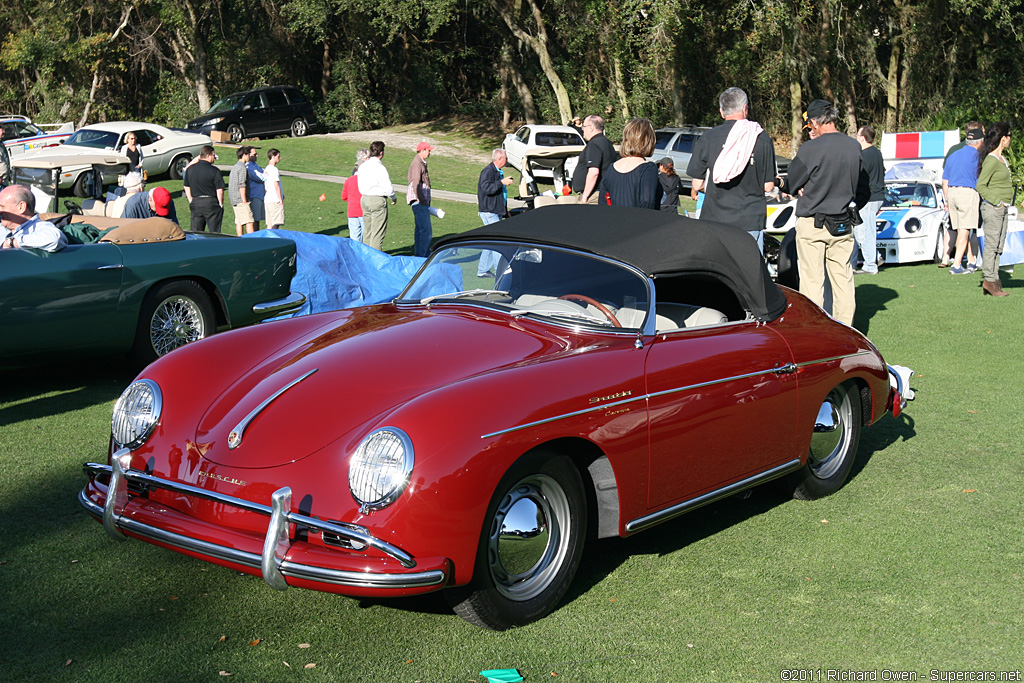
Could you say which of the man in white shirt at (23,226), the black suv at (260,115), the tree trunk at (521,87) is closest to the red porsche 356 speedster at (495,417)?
the man in white shirt at (23,226)

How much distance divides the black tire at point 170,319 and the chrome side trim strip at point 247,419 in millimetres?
3948

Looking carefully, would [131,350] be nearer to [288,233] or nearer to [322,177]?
[288,233]

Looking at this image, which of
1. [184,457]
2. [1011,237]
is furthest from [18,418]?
[1011,237]

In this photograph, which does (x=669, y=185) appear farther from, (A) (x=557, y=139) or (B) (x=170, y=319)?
(A) (x=557, y=139)

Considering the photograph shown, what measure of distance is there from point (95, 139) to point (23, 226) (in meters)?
17.1

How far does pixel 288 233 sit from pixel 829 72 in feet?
82.0

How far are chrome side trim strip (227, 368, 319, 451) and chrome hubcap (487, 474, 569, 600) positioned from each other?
101 centimetres

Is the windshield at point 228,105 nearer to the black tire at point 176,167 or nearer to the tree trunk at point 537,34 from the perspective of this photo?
the tree trunk at point 537,34

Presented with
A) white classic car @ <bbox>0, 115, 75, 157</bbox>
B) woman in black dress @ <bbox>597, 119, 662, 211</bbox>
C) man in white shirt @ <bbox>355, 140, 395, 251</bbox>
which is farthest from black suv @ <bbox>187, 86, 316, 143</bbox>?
woman in black dress @ <bbox>597, 119, 662, 211</bbox>

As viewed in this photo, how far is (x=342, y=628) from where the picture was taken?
368 centimetres

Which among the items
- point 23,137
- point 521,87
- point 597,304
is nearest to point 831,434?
point 597,304

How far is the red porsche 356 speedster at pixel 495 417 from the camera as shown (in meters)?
3.35

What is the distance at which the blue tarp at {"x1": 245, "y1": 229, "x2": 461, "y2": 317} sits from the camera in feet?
32.6

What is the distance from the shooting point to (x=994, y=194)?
10812mm
